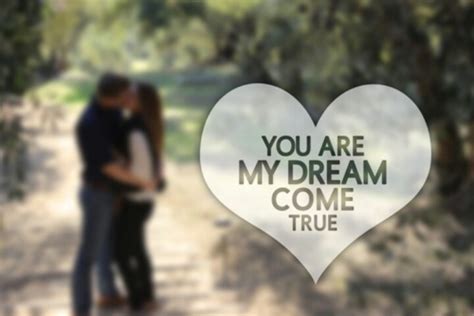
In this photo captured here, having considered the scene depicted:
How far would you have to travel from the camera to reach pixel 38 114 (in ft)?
4.51

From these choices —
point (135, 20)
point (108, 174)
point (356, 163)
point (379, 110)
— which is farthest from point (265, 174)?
point (135, 20)

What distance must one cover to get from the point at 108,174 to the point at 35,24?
276 mm

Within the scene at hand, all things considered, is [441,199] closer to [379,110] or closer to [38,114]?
[379,110]

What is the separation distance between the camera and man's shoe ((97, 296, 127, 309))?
153cm

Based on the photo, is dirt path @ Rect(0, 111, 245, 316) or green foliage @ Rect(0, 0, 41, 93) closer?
green foliage @ Rect(0, 0, 41, 93)

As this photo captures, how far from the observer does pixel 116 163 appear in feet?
3.99

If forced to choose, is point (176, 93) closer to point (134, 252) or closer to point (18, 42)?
point (134, 252)

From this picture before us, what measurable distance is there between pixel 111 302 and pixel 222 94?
784 millimetres

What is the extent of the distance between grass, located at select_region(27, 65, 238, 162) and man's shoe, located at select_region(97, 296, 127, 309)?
1.13ft

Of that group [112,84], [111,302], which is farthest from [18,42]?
[111,302]
